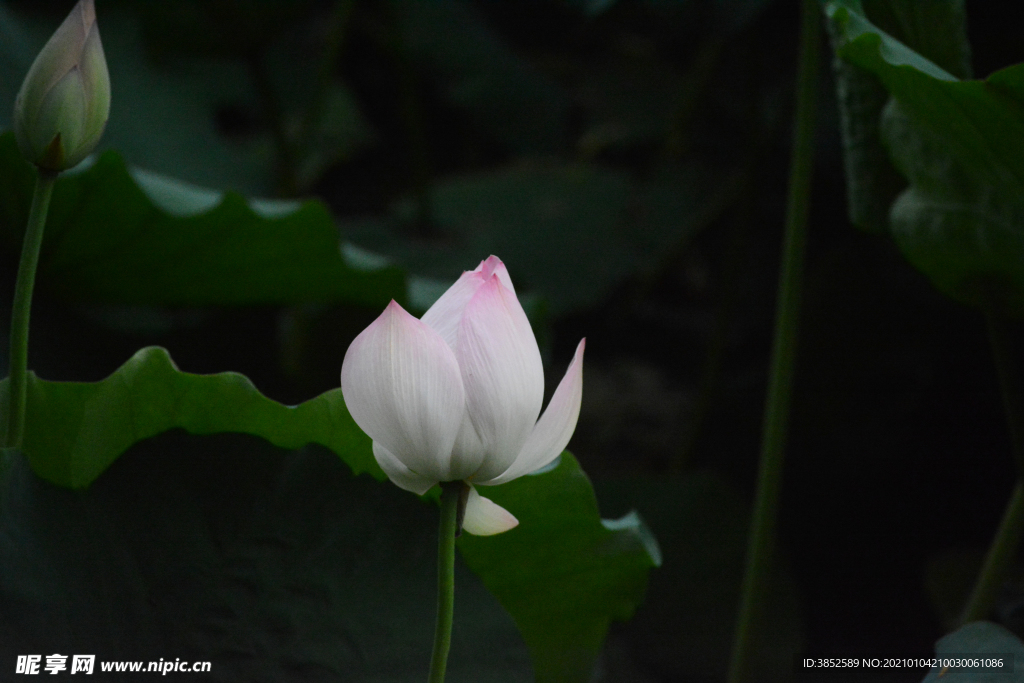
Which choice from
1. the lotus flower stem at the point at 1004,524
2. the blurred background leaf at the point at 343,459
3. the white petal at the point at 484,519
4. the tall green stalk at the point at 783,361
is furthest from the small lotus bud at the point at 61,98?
the lotus flower stem at the point at 1004,524

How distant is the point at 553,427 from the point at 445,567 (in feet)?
0.21

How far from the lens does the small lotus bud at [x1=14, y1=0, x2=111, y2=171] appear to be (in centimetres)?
35

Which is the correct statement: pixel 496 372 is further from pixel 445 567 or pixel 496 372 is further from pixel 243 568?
pixel 243 568

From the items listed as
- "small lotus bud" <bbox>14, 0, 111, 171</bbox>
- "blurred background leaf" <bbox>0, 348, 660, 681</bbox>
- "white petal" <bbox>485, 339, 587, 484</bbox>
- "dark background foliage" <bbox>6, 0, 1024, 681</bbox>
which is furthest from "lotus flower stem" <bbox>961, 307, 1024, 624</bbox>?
"small lotus bud" <bbox>14, 0, 111, 171</bbox>

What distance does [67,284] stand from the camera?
69cm

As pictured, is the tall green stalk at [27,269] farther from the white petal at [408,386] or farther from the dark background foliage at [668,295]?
the dark background foliage at [668,295]

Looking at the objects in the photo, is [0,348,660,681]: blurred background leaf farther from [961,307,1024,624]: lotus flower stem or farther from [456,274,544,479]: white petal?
[961,307,1024,624]: lotus flower stem

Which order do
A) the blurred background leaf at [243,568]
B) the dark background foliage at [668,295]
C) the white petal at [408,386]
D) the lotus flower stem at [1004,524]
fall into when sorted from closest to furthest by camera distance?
the white petal at [408,386], the blurred background leaf at [243,568], the lotus flower stem at [1004,524], the dark background foliage at [668,295]

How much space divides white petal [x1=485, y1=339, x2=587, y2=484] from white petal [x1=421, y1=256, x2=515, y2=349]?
4 centimetres

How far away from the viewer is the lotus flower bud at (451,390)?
0.97 feet

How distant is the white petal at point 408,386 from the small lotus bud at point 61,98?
16 centimetres

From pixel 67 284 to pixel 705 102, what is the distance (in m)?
1.00

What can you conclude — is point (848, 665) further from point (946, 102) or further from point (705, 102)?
point (705, 102)

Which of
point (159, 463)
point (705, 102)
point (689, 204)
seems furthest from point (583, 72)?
point (159, 463)
